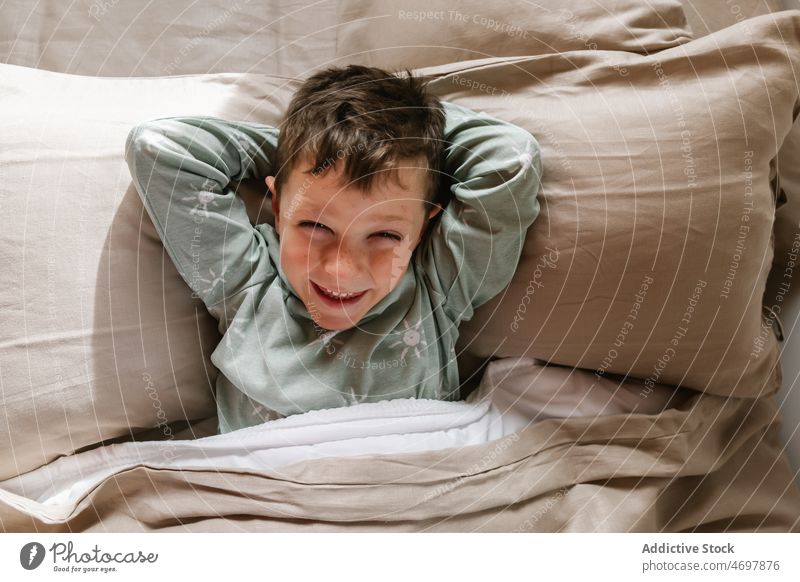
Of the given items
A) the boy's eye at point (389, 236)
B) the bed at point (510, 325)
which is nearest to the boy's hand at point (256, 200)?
the bed at point (510, 325)

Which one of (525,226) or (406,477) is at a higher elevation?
(525,226)

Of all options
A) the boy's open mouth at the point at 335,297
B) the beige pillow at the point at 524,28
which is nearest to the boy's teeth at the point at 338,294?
the boy's open mouth at the point at 335,297

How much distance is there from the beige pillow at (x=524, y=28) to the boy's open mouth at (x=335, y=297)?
22cm

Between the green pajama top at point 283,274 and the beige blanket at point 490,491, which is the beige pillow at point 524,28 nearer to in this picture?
the green pajama top at point 283,274

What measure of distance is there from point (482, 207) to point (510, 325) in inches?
4.3

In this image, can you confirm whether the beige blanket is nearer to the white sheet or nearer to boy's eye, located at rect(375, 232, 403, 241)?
the white sheet

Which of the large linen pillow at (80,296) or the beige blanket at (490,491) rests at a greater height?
the large linen pillow at (80,296)

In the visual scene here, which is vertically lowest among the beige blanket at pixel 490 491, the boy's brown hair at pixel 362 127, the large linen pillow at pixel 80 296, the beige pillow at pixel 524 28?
the beige blanket at pixel 490 491

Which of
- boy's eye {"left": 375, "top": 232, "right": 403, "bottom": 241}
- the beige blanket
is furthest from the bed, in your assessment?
boy's eye {"left": 375, "top": 232, "right": 403, "bottom": 241}

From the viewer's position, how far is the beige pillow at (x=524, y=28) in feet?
1.99
